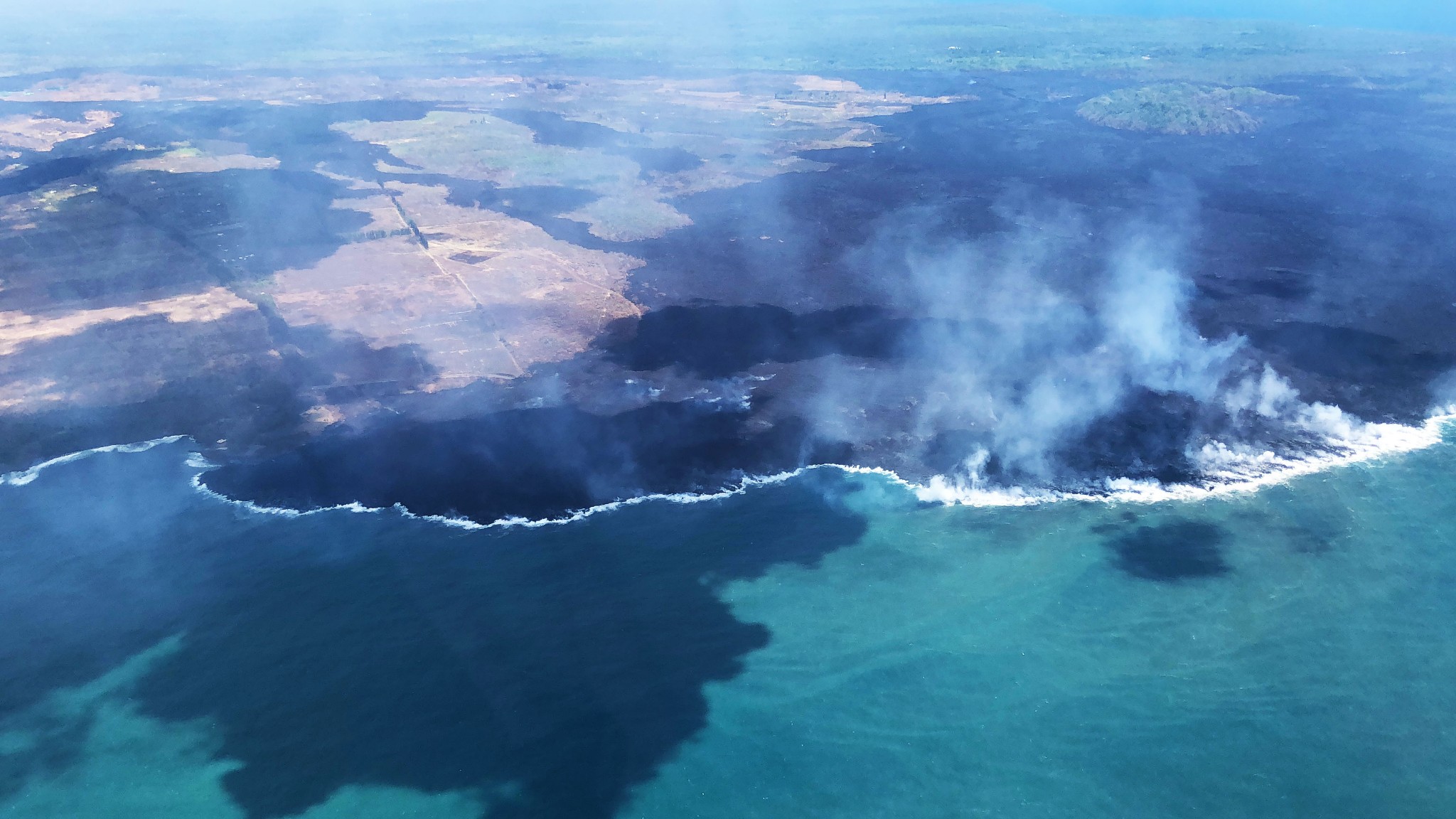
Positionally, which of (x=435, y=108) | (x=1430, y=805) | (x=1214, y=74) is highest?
(x=1214, y=74)

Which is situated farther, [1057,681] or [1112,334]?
[1112,334]

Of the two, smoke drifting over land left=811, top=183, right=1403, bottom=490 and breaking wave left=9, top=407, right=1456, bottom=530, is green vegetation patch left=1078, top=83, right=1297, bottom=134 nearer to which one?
smoke drifting over land left=811, top=183, right=1403, bottom=490

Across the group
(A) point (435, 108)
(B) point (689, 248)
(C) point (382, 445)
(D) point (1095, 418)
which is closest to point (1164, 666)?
(D) point (1095, 418)

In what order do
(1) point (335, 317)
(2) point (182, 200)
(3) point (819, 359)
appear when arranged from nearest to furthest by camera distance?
(3) point (819, 359), (1) point (335, 317), (2) point (182, 200)

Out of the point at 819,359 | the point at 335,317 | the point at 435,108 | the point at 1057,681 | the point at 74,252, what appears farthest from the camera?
the point at 435,108

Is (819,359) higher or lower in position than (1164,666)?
higher

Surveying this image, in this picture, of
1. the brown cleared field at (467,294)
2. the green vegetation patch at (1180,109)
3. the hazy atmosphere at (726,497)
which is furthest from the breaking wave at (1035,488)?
the green vegetation patch at (1180,109)

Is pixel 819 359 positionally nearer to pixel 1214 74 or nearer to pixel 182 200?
pixel 182 200
